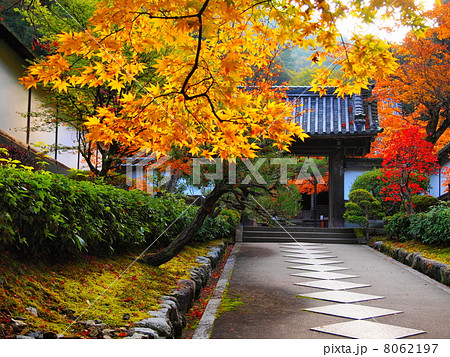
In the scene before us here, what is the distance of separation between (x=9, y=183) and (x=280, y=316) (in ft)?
9.59

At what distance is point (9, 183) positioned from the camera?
315 centimetres

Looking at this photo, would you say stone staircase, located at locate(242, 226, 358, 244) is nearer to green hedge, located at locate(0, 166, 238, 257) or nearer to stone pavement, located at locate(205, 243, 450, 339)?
stone pavement, located at locate(205, 243, 450, 339)

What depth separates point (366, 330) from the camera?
3.74 meters

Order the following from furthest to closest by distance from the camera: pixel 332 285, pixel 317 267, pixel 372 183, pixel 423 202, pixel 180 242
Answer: pixel 372 183
pixel 423 202
pixel 317 267
pixel 332 285
pixel 180 242

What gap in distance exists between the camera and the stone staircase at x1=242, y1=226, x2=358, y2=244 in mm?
12844

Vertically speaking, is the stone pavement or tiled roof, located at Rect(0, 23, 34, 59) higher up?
tiled roof, located at Rect(0, 23, 34, 59)

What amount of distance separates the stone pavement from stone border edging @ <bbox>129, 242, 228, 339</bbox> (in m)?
0.34

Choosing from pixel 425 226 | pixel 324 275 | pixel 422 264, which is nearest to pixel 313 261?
pixel 324 275

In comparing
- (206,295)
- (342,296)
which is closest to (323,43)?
(342,296)

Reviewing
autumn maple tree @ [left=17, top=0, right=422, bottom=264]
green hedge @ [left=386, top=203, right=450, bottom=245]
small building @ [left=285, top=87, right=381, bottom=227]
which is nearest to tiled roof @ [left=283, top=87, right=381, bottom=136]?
small building @ [left=285, top=87, right=381, bottom=227]

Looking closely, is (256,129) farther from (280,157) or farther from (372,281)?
(280,157)

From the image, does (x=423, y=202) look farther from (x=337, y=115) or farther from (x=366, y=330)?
(x=366, y=330)

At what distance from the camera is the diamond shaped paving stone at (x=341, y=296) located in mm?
5074

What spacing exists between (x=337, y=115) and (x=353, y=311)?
1042cm
